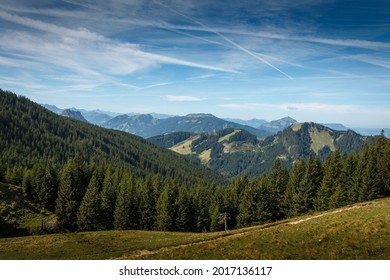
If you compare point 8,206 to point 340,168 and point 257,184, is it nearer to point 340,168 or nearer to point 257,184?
point 257,184

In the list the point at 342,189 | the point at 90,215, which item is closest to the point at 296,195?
the point at 342,189

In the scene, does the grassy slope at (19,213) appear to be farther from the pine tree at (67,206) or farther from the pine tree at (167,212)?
the pine tree at (167,212)

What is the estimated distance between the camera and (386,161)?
74.2 m

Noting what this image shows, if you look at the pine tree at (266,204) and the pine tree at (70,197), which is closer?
the pine tree at (266,204)

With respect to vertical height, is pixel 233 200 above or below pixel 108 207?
above

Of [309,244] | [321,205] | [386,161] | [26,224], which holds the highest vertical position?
[386,161]

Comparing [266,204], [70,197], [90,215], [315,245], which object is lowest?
[90,215]

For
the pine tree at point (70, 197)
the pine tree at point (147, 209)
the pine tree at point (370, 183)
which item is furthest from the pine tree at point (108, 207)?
the pine tree at point (370, 183)

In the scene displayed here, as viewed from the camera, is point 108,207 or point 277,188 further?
point 277,188

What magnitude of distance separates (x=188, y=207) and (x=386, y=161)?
5431 centimetres

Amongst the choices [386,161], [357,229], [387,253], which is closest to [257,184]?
[386,161]

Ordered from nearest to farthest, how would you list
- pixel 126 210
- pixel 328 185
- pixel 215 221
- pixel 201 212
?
pixel 328 185 < pixel 126 210 < pixel 215 221 < pixel 201 212

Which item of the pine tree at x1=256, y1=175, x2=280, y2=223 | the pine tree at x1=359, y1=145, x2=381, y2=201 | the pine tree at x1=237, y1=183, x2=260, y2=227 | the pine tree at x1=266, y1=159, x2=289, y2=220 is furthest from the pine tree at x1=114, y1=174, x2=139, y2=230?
the pine tree at x1=359, y1=145, x2=381, y2=201

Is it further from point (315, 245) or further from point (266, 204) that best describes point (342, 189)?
point (315, 245)
